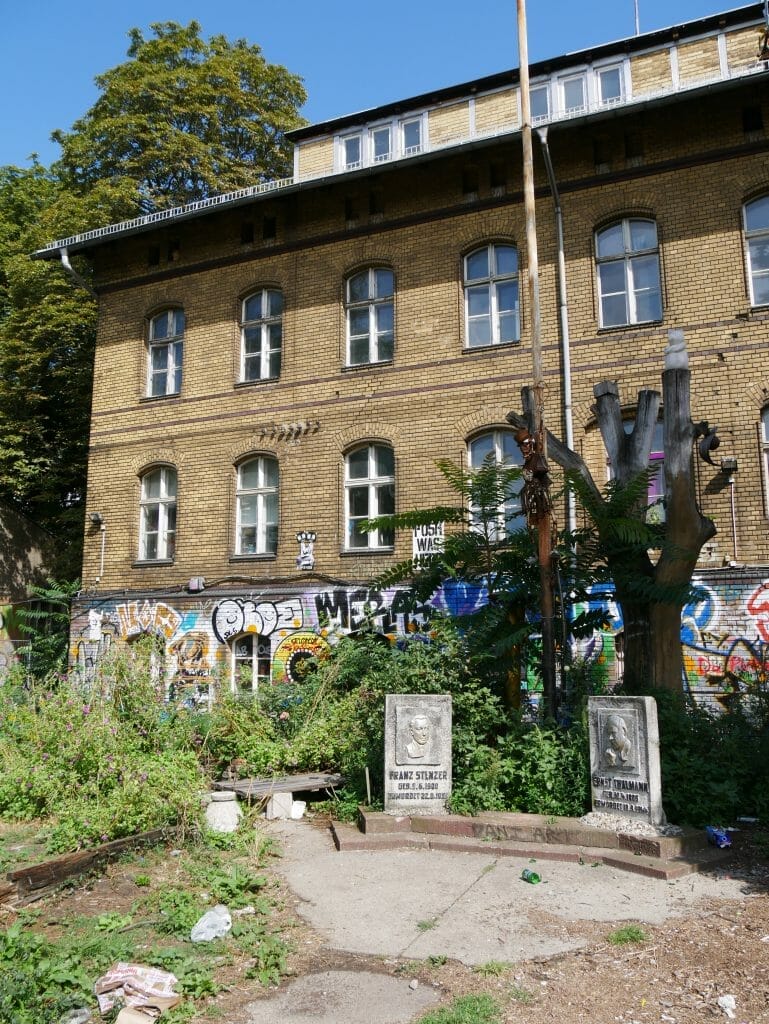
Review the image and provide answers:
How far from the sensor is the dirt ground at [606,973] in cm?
423

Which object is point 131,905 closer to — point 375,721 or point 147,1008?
point 147,1008

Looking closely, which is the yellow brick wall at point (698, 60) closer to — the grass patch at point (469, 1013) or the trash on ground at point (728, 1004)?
the trash on ground at point (728, 1004)

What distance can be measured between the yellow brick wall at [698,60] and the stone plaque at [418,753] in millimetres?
12149

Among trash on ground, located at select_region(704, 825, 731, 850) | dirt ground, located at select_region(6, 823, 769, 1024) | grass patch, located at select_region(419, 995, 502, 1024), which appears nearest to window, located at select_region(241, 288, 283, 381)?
trash on ground, located at select_region(704, 825, 731, 850)

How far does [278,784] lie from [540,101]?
13.0 meters

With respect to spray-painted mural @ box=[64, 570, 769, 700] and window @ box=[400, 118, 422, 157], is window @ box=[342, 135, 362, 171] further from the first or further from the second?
spray-painted mural @ box=[64, 570, 769, 700]

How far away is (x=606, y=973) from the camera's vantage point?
15.2 feet

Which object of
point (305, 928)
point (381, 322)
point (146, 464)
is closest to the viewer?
point (305, 928)

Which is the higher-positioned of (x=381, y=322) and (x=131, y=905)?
(x=381, y=322)

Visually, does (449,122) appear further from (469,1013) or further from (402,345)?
(469,1013)

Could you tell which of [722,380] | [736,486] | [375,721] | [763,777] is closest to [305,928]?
[375,721]

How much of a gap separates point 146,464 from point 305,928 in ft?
40.5

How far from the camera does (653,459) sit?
12.3 meters

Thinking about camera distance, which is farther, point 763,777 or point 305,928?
point 763,777
